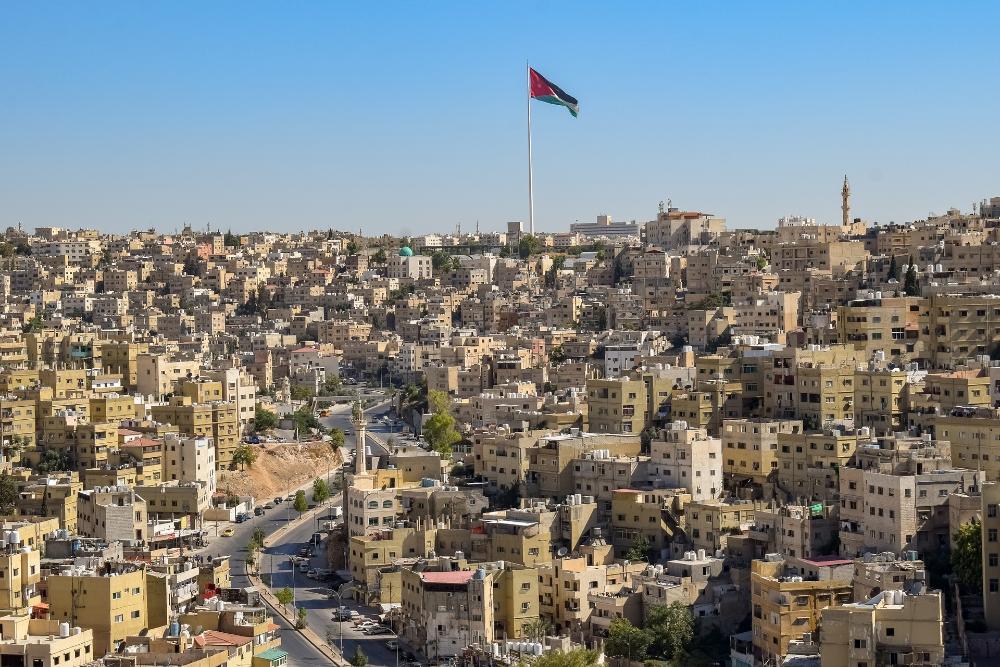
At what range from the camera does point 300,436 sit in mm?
48781

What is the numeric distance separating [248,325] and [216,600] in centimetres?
4496

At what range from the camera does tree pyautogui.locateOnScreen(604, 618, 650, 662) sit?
87.7ft

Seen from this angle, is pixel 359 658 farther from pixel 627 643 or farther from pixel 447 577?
pixel 627 643

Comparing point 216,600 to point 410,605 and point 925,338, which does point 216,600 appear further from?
point 925,338

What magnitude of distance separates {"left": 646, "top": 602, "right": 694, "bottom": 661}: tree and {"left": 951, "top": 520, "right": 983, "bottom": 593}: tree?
3.93 m

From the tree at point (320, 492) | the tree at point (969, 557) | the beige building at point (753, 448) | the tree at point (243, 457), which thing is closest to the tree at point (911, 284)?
the beige building at point (753, 448)

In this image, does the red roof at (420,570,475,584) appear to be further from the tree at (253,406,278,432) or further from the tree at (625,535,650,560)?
the tree at (253,406,278,432)

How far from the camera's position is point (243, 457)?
4322 cm

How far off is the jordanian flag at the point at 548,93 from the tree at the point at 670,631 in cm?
2537

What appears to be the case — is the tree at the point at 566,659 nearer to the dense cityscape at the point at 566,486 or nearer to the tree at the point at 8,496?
the dense cityscape at the point at 566,486

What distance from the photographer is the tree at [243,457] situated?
142 ft

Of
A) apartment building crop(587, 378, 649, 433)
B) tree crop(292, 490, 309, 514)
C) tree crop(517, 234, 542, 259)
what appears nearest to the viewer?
apartment building crop(587, 378, 649, 433)

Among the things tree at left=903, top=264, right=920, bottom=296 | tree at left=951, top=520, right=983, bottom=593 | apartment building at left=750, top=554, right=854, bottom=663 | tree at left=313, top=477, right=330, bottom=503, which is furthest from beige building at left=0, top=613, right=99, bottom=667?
tree at left=903, top=264, right=920, bottom=296

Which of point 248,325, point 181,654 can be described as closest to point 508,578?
point 181,654
